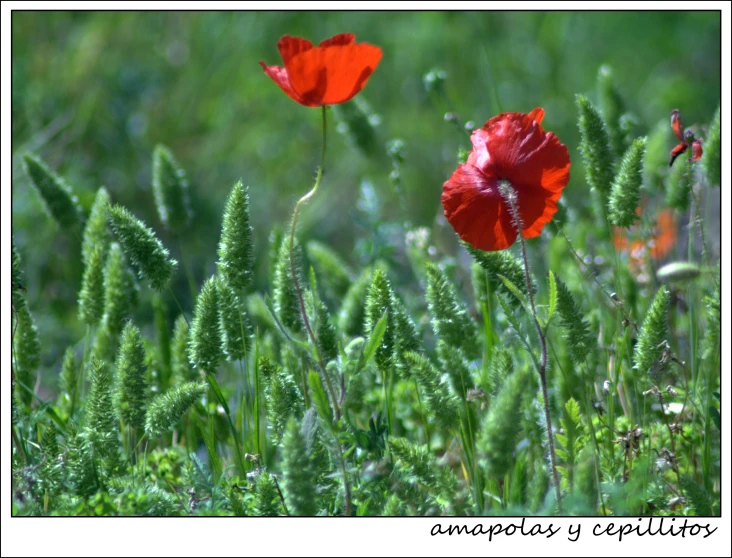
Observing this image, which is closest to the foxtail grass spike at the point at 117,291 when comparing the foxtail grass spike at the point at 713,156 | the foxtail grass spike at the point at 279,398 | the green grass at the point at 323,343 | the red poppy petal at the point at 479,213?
the green grass at the point at 323,343

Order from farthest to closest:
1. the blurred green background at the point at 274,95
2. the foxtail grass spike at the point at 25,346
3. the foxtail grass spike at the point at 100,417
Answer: the blurred green background at the point at 274,95
the foxtail grass spike at the point at 25,346
the foxtail grass spike at the point at 100,417

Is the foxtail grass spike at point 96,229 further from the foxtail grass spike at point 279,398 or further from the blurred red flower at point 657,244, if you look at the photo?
the blurred red flower at point 657,244

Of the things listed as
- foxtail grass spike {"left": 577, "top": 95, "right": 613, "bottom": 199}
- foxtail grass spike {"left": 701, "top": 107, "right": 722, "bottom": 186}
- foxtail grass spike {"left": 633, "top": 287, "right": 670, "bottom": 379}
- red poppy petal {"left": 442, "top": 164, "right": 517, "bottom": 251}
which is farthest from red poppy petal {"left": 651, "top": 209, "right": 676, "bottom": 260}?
red poppy petal {"left": 442, "top": 164, "right": 517, "bottom": 251}

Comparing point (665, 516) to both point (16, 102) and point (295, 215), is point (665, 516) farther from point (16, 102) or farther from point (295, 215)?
point (16, 102)

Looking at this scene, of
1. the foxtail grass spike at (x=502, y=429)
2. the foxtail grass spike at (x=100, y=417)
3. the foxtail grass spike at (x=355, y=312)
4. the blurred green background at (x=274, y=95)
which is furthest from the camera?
the blurred green background at (x=274, y=95)

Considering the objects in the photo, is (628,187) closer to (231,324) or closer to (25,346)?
(231,324)

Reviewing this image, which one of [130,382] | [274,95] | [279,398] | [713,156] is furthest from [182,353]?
[274,95]

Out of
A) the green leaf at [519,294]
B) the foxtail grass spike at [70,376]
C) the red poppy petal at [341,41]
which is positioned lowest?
the foxtail grass spike at [70,376]

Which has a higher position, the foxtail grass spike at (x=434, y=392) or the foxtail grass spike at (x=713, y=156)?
the foxtail grass spike at (x=713, y=156)
